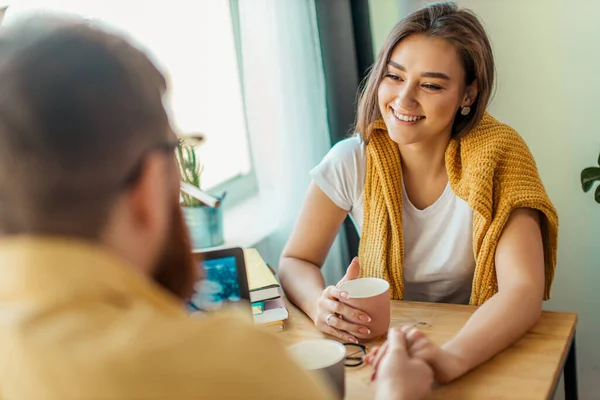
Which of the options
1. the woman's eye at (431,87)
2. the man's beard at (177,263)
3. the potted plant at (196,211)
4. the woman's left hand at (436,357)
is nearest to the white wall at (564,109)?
the woman's eye at (431,87)

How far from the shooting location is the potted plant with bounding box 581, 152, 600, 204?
1.90m

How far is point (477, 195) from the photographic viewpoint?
1290 millimetres

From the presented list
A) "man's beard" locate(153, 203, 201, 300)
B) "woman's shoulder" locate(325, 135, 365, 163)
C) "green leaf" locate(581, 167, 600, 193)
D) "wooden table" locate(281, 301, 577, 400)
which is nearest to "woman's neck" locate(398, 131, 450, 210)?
"woman's shoulder" locate(325, 135, 365, 163)

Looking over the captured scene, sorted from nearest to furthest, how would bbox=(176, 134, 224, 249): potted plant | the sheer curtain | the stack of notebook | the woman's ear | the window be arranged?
the stack of notebook, the woman's ear, bbox=(176, 134, 224, 249): potted plant, the window, the sheer curtain

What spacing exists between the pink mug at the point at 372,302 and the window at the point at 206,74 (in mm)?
865

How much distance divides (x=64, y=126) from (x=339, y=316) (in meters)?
0.74

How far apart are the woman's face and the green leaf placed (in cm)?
70

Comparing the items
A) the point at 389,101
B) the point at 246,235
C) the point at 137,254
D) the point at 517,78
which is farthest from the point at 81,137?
the point at 517,78

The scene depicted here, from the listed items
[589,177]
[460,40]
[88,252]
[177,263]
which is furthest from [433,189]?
[88,252]

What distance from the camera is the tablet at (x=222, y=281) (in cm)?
108

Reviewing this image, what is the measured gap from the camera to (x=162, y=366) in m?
0.46

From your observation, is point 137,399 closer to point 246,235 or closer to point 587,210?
point 246,235

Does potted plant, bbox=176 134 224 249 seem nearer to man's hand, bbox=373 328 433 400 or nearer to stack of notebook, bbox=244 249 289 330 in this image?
stack of notebook, bbox=244 249 289 330

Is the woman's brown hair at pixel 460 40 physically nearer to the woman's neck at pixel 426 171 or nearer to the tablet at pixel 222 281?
the woman's neck at pixel 426 171
